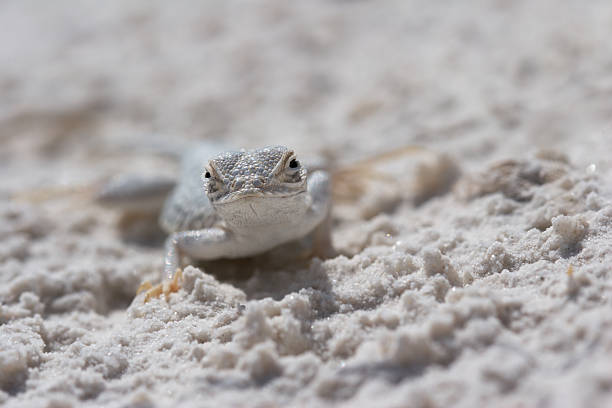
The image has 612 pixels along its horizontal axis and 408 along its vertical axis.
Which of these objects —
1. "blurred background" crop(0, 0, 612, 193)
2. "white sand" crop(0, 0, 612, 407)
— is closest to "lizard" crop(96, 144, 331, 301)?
"white sand" crop(0, 0, 612, 407)

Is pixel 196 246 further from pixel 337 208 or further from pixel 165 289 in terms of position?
pixel 337 208

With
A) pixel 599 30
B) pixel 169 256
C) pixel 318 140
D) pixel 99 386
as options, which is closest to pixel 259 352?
pixel 99 386

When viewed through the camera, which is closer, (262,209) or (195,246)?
(262,209)

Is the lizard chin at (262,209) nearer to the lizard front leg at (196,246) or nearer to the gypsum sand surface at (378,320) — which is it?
the lizard front leg at (196,246)

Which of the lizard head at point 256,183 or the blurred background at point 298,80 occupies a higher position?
the blurred background at point 298,80

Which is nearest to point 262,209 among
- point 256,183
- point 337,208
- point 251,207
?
point 251,207

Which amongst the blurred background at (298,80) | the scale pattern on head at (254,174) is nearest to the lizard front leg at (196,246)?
the scale pattern on head at (254,174)

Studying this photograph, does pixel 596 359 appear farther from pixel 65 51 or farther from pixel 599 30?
pixel 65 51

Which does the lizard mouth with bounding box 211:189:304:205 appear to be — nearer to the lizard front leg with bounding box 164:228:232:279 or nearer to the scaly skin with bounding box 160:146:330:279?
the scaly skin with bounding box 160:146:330:279
